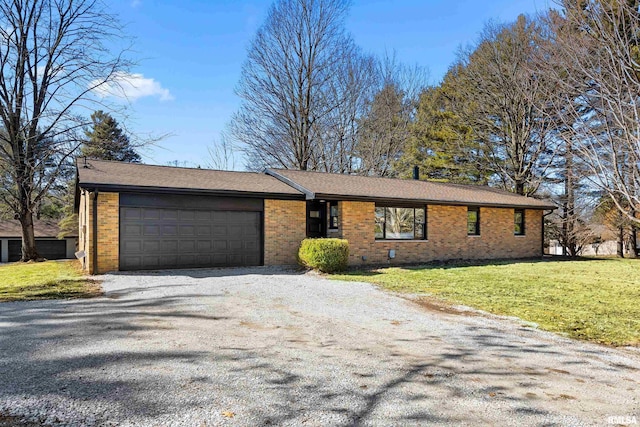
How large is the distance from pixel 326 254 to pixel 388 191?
4.70 meters

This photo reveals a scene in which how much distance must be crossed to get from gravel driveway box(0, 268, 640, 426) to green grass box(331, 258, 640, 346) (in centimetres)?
82

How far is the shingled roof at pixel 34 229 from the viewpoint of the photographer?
27719 millimetres

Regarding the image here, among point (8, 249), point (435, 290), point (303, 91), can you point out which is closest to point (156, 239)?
point (435, 290)

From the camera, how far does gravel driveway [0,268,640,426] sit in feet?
9.87

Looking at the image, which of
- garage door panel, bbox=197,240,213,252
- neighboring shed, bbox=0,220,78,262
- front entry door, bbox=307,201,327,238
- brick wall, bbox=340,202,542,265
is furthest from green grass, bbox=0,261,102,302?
neighboring shed, bbox=0,220,78,262

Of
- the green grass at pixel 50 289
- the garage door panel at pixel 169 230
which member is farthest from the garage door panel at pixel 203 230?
the green grass at pixel 50 289

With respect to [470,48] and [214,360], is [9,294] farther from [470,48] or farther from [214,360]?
[470,48]

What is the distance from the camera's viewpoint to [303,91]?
23.3 metres

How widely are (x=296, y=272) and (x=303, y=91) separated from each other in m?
14.0

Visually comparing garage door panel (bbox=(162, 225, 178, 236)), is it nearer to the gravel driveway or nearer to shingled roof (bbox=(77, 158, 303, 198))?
shingled roof (bbox=(77, 158, 303, 198))

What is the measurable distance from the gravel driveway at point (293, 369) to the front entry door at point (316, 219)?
7581mm

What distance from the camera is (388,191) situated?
15.5 m

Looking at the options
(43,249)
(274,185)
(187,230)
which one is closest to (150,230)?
(187,230)

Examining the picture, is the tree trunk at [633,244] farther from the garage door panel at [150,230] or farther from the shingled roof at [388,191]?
the garage door panel at [150,230]
